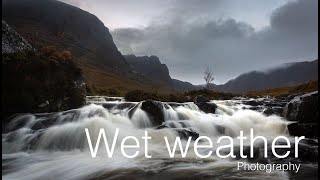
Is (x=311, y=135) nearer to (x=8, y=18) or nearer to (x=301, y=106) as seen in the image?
(x=301, y=106)

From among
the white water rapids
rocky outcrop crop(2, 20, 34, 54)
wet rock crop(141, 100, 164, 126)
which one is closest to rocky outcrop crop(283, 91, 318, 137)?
the white water rapids

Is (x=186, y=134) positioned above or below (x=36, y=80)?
below

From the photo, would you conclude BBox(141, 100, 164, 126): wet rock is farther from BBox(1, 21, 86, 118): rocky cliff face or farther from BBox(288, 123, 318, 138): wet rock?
BBox(288, 123, 318, 138): wet rock

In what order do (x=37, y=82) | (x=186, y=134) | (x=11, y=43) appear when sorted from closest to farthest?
(x=186, y=134)
(x=37, y=82)
(x=11, y=43)

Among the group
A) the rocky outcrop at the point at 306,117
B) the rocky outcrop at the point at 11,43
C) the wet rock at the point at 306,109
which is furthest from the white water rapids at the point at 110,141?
the rocky outcrop at the point at 11,43

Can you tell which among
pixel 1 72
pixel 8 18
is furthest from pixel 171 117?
pixel 8 18

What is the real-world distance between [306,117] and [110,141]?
31.7 ft

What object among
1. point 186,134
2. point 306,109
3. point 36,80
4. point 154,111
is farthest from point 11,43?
point 306,109

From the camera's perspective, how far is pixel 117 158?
464 inches

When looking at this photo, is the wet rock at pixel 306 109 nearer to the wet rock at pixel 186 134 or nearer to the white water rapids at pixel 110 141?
the white water rapids at pixel 110 141

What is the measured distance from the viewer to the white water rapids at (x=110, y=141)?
32.6 feet

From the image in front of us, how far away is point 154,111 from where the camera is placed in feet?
59.3

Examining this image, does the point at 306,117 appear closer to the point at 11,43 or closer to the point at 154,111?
the point at 154,111

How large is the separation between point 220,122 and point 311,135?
5971 mm
